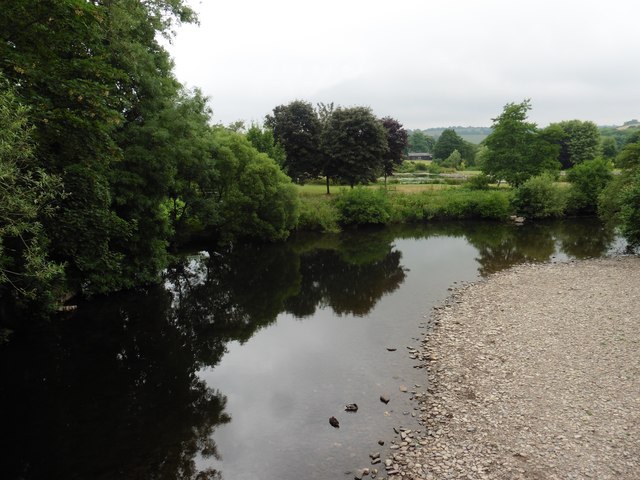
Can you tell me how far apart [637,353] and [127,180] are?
79.9 feet

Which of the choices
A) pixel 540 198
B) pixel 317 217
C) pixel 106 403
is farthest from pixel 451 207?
pixel 106 403

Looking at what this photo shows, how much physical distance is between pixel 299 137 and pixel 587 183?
3872cm

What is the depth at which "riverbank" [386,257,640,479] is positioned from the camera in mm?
10336

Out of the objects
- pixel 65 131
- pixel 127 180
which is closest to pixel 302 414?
pixel 65 131

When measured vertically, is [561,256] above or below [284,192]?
below

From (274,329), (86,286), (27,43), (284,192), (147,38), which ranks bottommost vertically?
(274,329)

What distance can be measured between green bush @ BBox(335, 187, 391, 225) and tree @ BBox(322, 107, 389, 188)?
3881 mm

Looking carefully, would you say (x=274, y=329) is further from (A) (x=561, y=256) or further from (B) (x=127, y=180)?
(A) (x=561, y=256)

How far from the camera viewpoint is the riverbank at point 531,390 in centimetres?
1034

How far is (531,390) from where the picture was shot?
13.4 meters

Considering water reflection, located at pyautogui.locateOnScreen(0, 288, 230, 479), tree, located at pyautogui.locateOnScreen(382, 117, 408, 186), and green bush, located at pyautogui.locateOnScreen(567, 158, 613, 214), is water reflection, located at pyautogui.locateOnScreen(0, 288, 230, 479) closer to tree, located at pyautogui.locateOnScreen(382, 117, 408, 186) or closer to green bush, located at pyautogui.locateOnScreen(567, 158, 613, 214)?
tree, located at pyautogui.locateOnScreen(382, 117, 408, 186)

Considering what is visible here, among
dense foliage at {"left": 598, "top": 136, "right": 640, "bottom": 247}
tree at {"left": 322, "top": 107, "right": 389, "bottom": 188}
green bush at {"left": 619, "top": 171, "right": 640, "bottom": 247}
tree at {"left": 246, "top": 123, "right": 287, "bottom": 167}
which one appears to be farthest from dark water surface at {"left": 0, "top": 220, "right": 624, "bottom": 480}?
tree at {"left": 322, "top": 107, "right": 389, "bottom": 188}

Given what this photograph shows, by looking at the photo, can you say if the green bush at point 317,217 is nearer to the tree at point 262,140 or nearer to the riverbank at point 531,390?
the tree at point 262,140

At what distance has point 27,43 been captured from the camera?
15.3m
